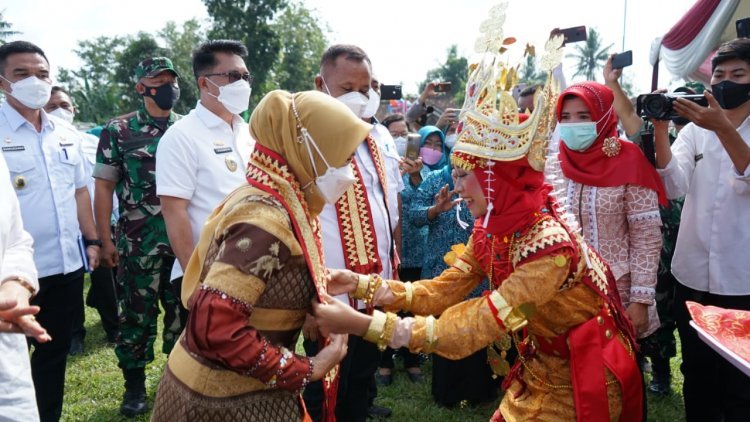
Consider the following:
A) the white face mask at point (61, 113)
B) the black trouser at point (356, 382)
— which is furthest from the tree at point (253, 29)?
the black trouser at point (356, 382)

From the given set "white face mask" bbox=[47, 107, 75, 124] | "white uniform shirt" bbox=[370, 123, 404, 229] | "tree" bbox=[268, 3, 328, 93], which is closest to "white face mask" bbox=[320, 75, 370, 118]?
"white uniform shirt" bbox=[370, 123, 404, 229]

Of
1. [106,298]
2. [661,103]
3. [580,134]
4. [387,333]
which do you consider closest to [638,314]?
[580,134]

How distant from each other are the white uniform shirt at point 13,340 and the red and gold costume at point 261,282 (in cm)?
41

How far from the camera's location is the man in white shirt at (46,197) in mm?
3250

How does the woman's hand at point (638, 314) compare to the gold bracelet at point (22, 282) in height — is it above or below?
below

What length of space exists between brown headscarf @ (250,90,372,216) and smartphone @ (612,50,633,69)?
7.35ft

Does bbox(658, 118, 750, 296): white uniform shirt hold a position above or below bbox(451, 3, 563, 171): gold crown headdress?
below

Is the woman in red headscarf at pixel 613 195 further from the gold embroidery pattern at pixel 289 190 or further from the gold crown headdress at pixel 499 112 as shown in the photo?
the gold embroidery pattern at pixel 289 190

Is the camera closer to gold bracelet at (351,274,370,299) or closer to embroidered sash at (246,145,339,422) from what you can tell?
gold bracelet at (351,274,370,299)

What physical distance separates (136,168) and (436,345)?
2703mm

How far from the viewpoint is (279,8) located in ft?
107

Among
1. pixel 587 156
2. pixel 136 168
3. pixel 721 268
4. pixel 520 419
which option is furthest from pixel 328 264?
pixel 721 268

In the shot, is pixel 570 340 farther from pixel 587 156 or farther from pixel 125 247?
pixel 125 247

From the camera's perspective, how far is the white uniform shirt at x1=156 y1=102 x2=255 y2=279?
121 inches
